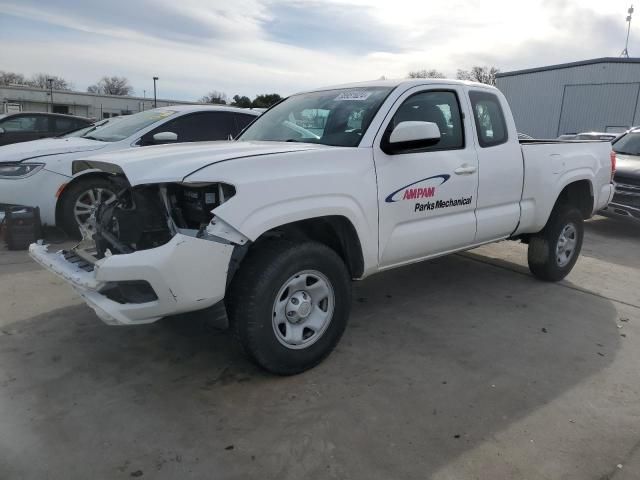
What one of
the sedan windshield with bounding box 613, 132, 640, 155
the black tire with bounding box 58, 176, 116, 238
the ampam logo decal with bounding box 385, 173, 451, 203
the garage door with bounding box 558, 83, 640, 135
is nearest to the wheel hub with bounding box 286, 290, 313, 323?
the ampam logo decal with bounding box 385, 173, 451, 203

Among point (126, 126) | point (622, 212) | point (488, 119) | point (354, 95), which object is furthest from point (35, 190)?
point (622, 212)

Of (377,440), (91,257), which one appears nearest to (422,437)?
(377,440)

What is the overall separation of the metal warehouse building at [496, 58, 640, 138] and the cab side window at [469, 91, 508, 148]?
2212 cm

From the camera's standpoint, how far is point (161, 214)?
3021 mm

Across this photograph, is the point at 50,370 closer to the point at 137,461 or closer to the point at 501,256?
the point at 137,461

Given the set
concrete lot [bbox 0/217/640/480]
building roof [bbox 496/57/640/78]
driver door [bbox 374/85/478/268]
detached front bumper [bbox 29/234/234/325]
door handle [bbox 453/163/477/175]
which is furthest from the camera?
building roof [bbox 496/57/640/78]

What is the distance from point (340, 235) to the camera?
345cm

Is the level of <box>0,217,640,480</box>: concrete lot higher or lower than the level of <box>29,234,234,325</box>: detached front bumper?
lower

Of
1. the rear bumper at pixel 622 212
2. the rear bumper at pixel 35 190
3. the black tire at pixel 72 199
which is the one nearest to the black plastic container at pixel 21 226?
the rear bumper at pixel 35 190

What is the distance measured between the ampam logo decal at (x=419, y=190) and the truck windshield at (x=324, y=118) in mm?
458

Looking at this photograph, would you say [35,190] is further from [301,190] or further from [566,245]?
[566,245]

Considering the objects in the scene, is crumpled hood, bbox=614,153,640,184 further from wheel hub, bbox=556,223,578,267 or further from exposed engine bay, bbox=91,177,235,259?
exposed engine bay, bbox=91,177,235,259

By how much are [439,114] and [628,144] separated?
699 centimetres

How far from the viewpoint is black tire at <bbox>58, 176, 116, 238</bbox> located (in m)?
6.08
